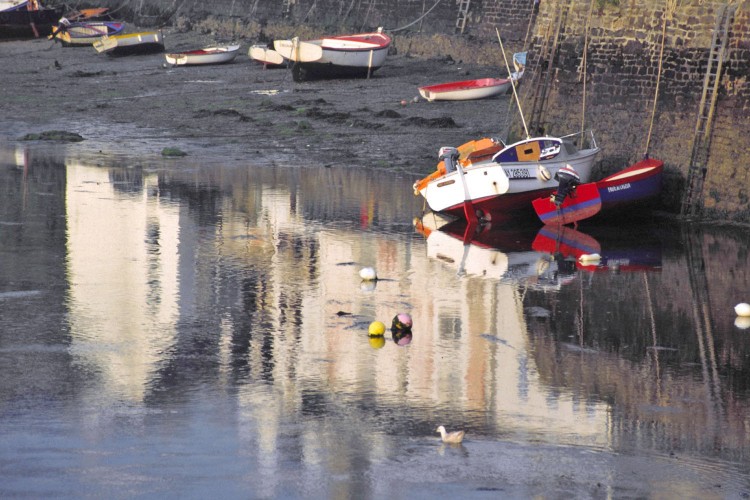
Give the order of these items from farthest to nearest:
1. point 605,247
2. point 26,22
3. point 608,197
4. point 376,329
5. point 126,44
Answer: point 26,22, point 126,44, point 608,197, point 605,247, point 376,329

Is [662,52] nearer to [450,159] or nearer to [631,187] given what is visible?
[631,187]

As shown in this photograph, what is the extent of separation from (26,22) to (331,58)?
75.3 ft

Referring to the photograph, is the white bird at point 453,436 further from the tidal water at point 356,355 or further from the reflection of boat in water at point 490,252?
the reflection of boat in water at point 490,252

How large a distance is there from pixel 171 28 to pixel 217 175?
3302 cm

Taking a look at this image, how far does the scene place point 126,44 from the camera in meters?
45.7

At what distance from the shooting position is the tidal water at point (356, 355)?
907 cm

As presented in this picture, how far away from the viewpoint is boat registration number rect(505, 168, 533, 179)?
19.3 metres

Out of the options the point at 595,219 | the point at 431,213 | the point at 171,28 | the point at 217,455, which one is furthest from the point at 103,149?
the point at 171,28

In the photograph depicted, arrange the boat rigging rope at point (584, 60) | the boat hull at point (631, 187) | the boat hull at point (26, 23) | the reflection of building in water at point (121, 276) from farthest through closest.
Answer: the boat hull at point (26, 23)
the boat rigging rope at point (584, 60)
the boat hull at point (631, 187)
the reflection of building in water at point (121, 276)

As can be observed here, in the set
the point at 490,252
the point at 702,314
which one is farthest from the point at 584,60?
the point at 702,314

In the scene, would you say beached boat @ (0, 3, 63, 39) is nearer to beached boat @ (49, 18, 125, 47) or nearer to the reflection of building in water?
beached boat @ (49, 18, 125, 47)

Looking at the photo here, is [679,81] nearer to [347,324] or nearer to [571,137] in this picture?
[571,137]

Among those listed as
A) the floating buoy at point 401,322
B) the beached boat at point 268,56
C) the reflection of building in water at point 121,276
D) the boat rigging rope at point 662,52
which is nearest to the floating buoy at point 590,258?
the boat rigging rope at point 662,52

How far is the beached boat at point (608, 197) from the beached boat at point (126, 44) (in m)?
29.0
